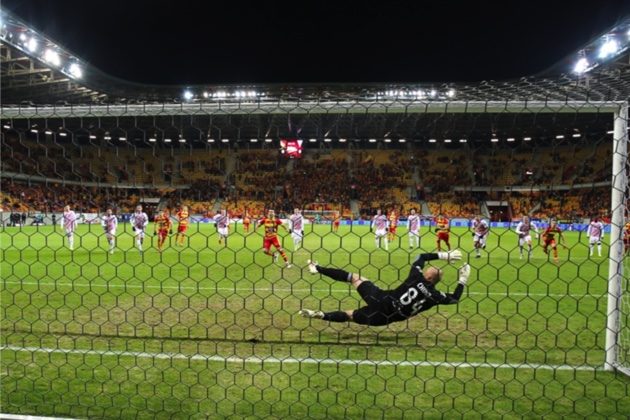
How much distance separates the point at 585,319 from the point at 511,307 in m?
1.21

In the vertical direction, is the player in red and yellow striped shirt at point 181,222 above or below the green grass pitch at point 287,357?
above

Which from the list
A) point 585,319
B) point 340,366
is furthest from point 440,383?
point 585,319

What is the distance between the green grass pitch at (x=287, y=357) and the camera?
4246mm

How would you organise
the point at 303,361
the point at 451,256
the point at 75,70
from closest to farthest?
the point at 303,361 < the point at 451,256 < the point at 75,70

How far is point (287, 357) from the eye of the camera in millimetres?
5543

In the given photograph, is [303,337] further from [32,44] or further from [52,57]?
[52,57]

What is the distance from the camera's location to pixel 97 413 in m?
4.04

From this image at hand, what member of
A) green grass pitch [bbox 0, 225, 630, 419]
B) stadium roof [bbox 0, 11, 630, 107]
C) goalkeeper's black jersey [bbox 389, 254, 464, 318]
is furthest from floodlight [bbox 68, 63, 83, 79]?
goalkeeper's black jersey [bbox 389, 254, 464, 318]

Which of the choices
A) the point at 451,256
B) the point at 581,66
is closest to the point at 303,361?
the point at 451,256

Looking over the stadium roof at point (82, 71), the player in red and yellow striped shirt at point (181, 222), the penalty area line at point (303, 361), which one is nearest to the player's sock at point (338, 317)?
the penalty area line at point (303, 361)

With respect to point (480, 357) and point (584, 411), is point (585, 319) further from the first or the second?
point (584, 411)

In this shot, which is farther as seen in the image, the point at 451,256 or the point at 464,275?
the point at 451,256

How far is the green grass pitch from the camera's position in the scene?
4.25 meters

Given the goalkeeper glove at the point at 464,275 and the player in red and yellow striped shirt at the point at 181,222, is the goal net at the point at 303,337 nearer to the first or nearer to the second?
the goalkeeper glove at the point at 464,275
